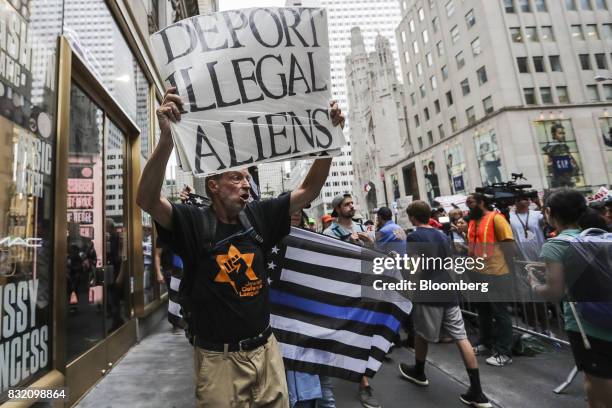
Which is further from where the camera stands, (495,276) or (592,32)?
(592,32)

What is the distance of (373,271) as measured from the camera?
154 inches

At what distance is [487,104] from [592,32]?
1244cm

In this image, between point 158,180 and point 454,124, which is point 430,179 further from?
point 158,180

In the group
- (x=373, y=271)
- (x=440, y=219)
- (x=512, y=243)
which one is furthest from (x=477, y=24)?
(x=373, y=271)

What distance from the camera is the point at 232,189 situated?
239 centimetres

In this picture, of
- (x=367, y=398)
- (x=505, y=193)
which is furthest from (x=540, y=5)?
(x=367, y=398)

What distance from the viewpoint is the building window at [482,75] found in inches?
1406

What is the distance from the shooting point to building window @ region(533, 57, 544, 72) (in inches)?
1363

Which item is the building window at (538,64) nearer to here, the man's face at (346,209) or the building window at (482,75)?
the building window at (482,75)

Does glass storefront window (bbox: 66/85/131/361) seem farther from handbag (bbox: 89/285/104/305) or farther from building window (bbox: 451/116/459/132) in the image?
building window (bbox: 451/116/459/132)

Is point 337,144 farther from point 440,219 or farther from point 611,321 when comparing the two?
point 440,219

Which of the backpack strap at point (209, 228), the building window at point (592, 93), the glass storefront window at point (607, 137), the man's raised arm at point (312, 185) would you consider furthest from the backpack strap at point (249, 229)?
the building window at point (592, 93)

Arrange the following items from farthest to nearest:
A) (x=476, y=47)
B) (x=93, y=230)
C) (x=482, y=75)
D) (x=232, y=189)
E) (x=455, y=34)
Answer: (x=455, y=34)
(x=476, y=47)
(x=482, y=75)
(x=93, y=230)
(x=232, y=189)

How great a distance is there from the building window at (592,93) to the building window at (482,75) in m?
9.36
